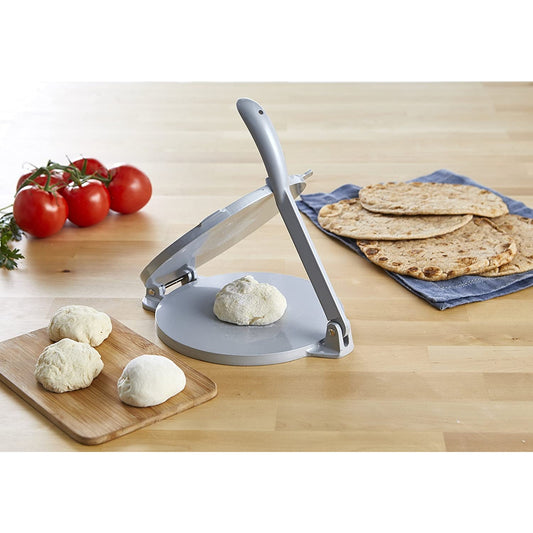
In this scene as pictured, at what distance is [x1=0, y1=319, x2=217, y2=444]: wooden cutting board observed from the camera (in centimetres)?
224

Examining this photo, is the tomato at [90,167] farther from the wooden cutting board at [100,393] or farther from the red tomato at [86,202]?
the wooden cutting board at [100,393]

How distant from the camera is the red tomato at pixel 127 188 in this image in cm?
345

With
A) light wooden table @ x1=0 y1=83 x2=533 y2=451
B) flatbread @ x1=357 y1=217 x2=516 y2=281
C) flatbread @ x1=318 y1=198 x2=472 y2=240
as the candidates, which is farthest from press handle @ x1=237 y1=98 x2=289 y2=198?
flatbread @ x1=318 y1=198 x2=472 y2=240

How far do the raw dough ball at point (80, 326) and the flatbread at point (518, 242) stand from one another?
4.10 ft

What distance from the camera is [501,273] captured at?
118 inches

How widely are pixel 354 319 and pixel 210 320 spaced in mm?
443

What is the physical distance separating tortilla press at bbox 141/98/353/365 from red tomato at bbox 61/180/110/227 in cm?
65

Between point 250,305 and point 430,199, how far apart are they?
1.13 m

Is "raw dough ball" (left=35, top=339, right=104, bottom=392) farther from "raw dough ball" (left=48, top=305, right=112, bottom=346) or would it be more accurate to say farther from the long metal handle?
the long metal handle

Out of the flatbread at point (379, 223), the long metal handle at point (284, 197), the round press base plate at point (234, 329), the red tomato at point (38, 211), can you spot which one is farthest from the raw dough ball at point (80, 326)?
the flatbread at point (379, 223)

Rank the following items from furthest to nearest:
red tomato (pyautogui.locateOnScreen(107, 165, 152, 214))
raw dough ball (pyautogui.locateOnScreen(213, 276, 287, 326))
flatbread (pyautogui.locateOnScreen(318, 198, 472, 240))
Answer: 1. red tomato (pyautogui.locateOnScreen(107, 165, 152, 214))
2. flatbread (pyautogui.locateOnScreen(318, 198, 472, 240))
3. raw dough ball (pyautogui.locateOnScreen(213, 276, 287, 326))

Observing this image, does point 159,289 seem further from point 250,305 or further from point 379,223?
point 379,223

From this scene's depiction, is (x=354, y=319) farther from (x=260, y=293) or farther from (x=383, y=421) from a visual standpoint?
(x=383, y=421)

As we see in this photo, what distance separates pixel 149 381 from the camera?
2270 mm
